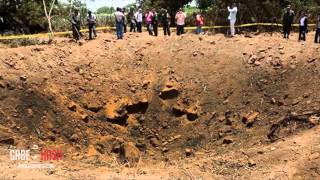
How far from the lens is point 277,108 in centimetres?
1630

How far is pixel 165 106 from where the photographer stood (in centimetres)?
1823

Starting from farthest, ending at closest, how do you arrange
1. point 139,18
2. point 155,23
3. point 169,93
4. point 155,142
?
point 139,18 < point 155,23 < point 169,93 < point 155,142

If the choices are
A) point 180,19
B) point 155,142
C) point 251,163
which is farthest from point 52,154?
point 180,19

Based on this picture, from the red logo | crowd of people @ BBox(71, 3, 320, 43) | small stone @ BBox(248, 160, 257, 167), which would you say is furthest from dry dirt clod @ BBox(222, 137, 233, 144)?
crowd of people @ BBox(71, 3, 320, 43)

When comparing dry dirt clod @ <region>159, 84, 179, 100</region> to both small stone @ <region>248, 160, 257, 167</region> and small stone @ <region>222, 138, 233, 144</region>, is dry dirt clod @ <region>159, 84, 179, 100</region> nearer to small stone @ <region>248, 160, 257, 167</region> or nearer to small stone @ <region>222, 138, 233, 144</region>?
small stone @ <region>222, 138, 233, 144</region>

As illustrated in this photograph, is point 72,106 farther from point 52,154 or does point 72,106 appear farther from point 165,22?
point 165,22

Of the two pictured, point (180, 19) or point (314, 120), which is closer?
point (314, 120)

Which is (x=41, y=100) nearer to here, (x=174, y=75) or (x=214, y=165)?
(x=174, y=75)

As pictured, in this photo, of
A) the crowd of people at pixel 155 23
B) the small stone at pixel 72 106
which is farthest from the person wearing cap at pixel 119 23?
the small stone at pixel 72 106

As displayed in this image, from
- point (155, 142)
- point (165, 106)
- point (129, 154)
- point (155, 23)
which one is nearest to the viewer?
point (129, 154)

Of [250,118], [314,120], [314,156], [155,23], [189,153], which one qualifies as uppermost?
[155,23]

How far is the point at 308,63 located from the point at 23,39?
11646 millimetres

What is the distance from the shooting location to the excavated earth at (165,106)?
1393cm

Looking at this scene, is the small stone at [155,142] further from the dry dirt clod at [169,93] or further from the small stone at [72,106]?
the small stone at [72,106]
